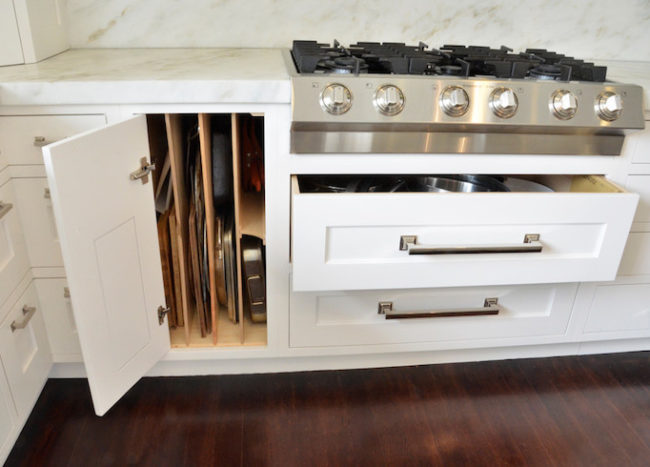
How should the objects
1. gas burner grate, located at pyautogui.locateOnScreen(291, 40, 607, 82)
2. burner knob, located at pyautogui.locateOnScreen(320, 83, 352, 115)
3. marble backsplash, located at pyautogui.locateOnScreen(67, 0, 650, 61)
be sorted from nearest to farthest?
1. burner knob, located at pyautogui.locateOnScreen(320, 83, 352, 115)
2. gas burner grate, located at pyautogui.locateOnScreen(291, 40, 607, 82)
3. marble backsplash, located at pyautogui.locateOnScreen(67, 0, 650, 61)

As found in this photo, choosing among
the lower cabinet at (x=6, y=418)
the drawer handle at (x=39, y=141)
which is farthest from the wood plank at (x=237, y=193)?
the lower cabinet at (x=6, y=418)

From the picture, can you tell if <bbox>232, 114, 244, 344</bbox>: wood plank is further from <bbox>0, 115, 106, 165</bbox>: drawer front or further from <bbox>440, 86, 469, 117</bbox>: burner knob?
<bbox>440, 86, 469, 117</bbox>: burner knob

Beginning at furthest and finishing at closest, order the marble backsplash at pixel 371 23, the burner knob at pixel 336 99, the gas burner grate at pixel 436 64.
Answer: the marble backsplash at pixel 371 23
the gas burner grate at pixel 436 64
the burner knob at pixel 336 99

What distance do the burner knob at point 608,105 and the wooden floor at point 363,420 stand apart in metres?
0.74

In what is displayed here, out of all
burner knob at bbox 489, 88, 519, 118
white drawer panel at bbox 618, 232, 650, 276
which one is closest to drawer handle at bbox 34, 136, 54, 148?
burner knob at bbox 489, 88, 519, 118

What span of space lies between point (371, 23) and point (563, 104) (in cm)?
71

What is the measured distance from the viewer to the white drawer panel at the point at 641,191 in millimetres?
1266

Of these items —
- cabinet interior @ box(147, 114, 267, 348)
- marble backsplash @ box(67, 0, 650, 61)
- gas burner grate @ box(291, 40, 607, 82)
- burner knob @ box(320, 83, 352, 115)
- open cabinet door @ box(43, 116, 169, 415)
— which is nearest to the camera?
open cabinet door @ box(43, 116, 169, 415)

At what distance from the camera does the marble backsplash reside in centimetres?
150

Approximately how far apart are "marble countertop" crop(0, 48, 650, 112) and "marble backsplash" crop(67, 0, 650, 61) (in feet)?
0.95

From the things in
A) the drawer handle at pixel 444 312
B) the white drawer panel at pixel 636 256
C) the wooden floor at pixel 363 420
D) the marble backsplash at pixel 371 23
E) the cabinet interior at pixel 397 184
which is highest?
the marble backsplash at pixel 371 23

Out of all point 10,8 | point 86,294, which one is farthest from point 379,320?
point 10,8

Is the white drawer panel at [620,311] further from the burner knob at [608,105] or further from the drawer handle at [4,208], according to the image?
the drawer handle at [4,208]

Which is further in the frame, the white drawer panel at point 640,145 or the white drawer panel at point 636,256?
the white drawer panel at point 636,256
